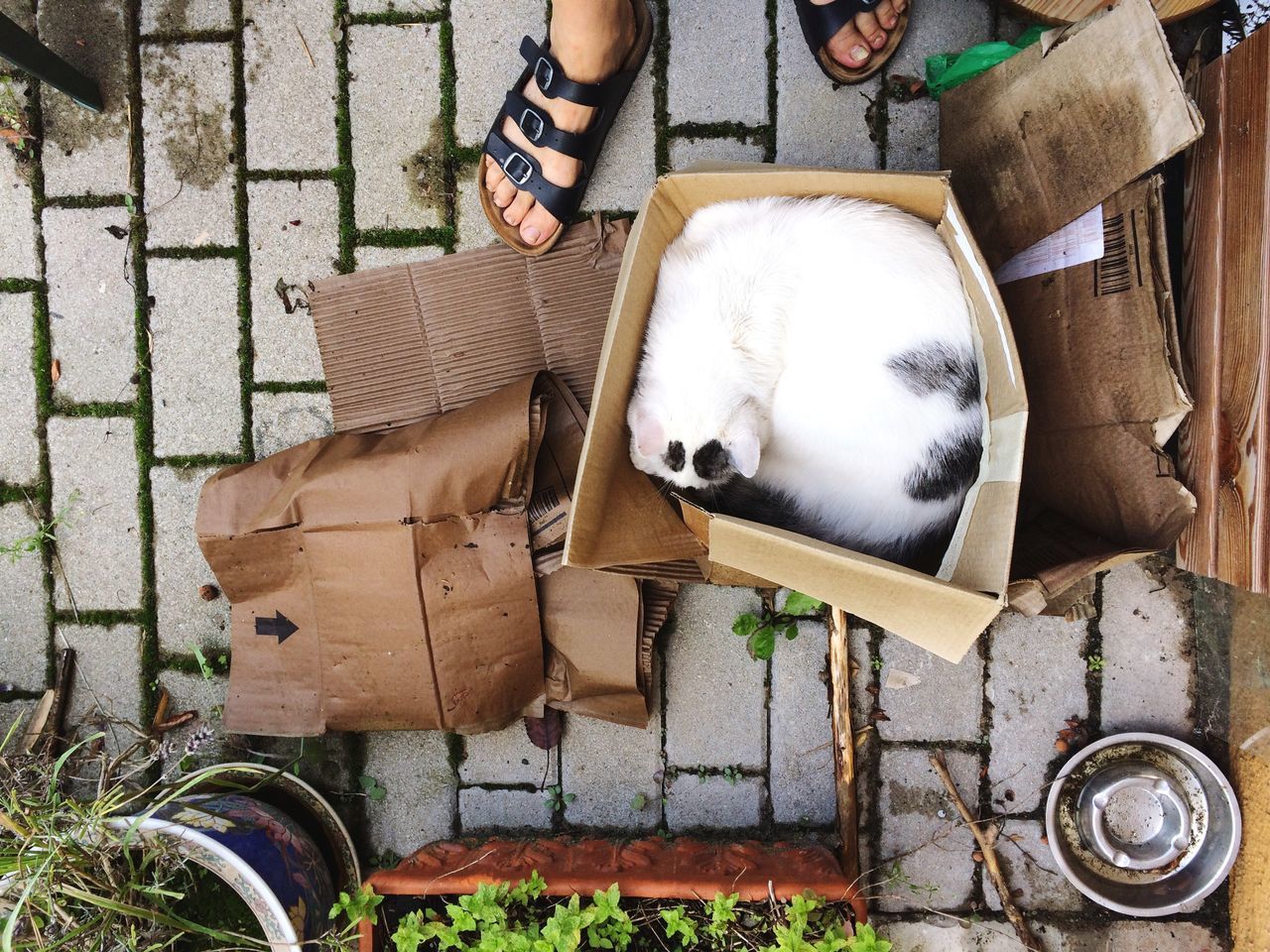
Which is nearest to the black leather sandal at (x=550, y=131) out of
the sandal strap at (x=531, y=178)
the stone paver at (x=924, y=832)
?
the sandal strap at (x=531, y=178)

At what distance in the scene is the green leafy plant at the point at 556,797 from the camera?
95.9 inches

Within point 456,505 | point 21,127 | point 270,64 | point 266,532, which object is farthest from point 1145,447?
point 21,127

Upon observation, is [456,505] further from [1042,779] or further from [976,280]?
[1042,779]

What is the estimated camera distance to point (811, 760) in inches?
95.4

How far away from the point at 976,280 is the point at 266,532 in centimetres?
182

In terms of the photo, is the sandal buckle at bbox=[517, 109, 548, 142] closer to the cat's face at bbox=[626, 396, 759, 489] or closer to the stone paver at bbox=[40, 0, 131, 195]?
the cat's face at bbox=[626, 396, 759, 489]

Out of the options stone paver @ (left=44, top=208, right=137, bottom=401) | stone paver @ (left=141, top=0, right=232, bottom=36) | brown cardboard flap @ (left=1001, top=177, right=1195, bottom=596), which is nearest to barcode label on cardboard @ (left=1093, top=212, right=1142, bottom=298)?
brown cardboard flap @ (left=1001, top=177, right=1195, bottom=596)

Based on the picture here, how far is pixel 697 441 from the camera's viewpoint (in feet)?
6.06

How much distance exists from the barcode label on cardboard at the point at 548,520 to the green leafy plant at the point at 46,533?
1.45m

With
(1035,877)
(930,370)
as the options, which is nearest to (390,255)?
(930,370)

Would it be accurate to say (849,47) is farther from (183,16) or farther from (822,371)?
(183,16)

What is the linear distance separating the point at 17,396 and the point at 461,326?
1.38 meters

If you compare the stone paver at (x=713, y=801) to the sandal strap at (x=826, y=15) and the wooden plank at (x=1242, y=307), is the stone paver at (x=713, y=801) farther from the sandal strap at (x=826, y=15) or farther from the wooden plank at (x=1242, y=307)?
the sandal strap at (x=826, y=15)

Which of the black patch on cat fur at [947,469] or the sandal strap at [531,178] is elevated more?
the sandal strap at [531,178]
